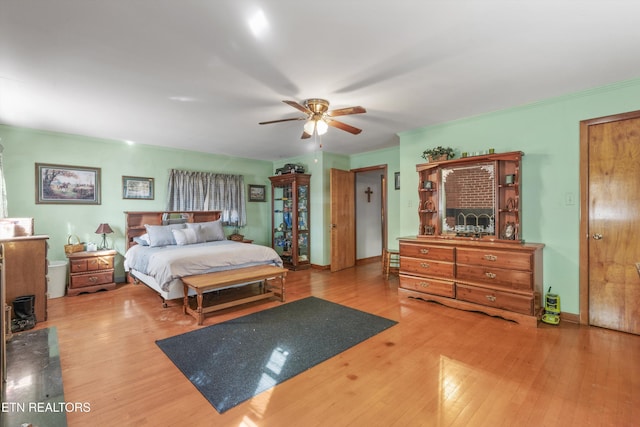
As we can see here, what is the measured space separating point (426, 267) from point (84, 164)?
5426 mm

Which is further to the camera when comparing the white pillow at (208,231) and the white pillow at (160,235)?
the white pillow at (208,231)

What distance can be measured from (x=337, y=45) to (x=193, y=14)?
98 cm

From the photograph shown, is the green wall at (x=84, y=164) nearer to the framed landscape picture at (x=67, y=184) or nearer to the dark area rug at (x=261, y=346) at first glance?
the framed landscape picture at (x=67, y=184)

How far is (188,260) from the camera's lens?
11.6 ft

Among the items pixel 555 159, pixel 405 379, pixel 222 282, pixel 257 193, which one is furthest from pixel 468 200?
pixel 257 193

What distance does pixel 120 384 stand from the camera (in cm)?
203

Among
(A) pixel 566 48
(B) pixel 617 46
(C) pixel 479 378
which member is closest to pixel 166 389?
(C) pixel 479 378

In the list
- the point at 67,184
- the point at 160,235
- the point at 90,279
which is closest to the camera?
the point at 90,279

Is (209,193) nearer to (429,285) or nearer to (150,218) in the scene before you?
(150,218)

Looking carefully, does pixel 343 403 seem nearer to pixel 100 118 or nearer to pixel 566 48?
pixel 566 48

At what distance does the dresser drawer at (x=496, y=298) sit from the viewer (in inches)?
118

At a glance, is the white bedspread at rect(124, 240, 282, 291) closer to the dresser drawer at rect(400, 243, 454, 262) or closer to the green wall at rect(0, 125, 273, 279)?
the green wall at rect(0, 125, 273, 279)

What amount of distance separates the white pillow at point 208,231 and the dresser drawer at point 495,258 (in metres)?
3.88

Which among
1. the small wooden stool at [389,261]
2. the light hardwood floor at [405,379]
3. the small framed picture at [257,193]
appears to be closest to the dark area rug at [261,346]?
the light hardwood floor at [405,379]
